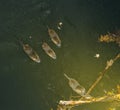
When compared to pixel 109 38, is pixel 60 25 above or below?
above

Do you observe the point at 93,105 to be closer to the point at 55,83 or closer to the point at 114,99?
the point at 114,99

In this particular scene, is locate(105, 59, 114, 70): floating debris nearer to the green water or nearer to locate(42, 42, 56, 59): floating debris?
the green water

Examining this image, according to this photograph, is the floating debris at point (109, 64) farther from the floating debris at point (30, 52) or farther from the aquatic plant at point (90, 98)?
the floating debris at point (30, 52)

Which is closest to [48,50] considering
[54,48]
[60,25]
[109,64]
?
[54,48]

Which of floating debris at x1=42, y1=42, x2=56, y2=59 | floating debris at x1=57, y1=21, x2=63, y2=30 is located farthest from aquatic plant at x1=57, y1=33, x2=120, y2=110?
floating debris at x1=57, y1=21, x2=63, y2=30

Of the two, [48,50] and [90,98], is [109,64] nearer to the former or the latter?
[90,98]

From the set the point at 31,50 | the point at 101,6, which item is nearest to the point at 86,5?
the point at 101,6
